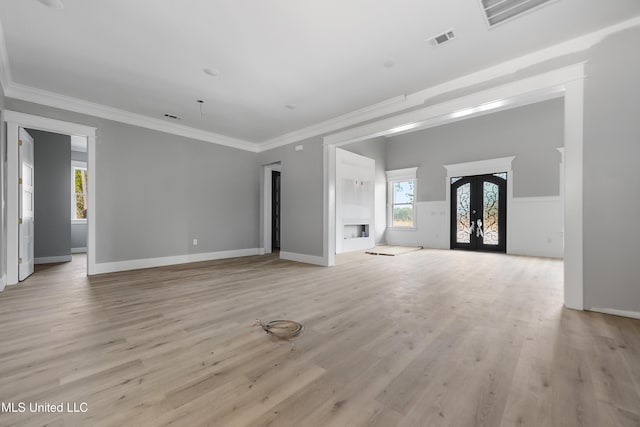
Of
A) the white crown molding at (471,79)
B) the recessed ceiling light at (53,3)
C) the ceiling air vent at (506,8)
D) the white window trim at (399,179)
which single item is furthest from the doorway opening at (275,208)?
the ceiling air vent at (506,8)

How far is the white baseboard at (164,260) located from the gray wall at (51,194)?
8.01ft

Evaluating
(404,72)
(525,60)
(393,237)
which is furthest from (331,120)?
(393,237)

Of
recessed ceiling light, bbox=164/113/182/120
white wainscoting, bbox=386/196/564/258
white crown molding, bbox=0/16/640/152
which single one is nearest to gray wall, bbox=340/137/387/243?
white wainscoting, bbox=386/196/564/258

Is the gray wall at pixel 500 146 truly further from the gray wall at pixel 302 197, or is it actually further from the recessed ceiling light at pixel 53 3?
the recessed ceiling light at pixel 53 3

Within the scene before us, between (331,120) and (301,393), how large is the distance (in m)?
4.52

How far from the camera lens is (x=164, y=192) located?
526 centimetres

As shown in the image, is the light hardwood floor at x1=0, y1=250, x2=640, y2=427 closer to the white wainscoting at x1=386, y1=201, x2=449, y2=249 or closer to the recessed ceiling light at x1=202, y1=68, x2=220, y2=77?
the recessed ceiling light at x1=202, y1=68, x2=220, y2=77

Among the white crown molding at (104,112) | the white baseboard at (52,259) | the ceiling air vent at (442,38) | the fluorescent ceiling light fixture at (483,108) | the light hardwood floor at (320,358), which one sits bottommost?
the white baseboard at (52,259)

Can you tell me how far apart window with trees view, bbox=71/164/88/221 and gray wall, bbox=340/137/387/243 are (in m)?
8.02

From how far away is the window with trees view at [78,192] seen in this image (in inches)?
287

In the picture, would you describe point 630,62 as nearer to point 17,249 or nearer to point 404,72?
point 404,72

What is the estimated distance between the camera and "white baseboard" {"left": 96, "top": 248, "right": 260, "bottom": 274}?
4.58 m

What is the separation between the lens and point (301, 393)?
4.71 ft

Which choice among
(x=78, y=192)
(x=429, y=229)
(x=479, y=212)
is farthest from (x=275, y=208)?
(x=479, y=212)
